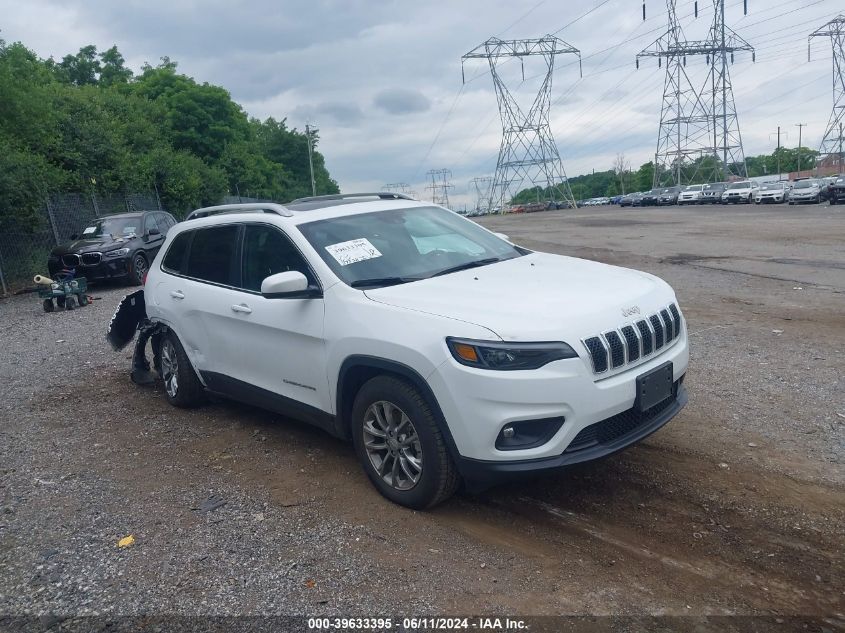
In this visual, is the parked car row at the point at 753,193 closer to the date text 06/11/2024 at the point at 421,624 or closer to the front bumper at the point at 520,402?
the front bumper at the point at 520,402

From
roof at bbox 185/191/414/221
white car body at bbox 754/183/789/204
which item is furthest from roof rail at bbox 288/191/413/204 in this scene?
white car body at bbox 754/183/789/204

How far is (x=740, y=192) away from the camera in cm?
5069

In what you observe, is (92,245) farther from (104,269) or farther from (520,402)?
(520,402)

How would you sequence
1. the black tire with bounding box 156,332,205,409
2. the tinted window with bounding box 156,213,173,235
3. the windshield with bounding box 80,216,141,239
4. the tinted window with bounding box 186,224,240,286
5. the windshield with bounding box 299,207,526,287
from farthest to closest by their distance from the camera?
the tinted window with bounding box 156,213,173,235
the windshield with bounding box 80,216,141,239
the black tire with bounding box 156,332,205,409
the tinted window with bounding box 186,224,240,286
the windshield with bounding box 299,207,526,287

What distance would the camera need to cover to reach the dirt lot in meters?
3.32

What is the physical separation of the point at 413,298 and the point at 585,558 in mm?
1682

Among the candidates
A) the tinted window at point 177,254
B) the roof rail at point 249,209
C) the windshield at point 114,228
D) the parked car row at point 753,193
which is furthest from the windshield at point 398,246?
the parked car row at point 753,193

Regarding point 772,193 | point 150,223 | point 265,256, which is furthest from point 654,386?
point 772,193

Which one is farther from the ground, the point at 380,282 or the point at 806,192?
the point at 380,282

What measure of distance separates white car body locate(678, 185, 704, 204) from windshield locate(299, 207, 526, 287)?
5741 centimetres

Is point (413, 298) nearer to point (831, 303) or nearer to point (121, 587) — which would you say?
point (121, 587)

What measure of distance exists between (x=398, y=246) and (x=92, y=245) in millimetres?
13871

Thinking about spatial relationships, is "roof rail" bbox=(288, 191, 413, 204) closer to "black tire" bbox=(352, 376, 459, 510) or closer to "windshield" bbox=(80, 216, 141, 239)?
"black tire" bbox=(352, 376, 459, 510)

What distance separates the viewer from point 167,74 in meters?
45.4
